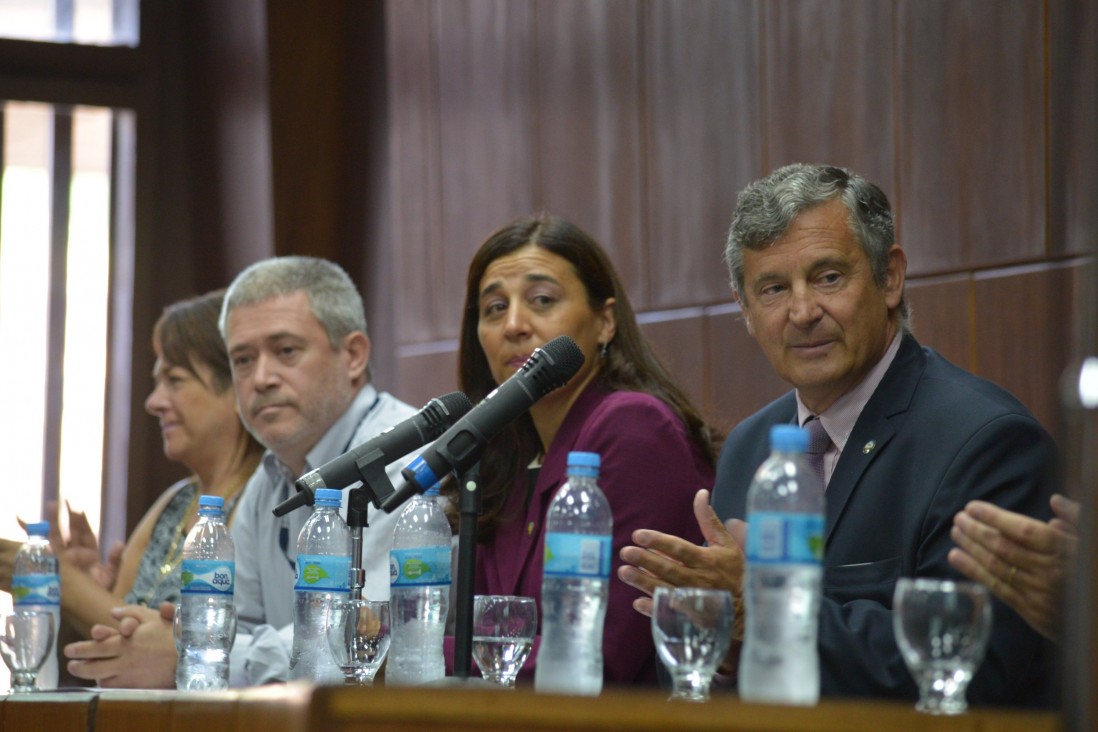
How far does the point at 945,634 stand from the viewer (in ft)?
4.55

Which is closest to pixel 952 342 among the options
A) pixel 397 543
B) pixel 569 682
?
pixel 397 543

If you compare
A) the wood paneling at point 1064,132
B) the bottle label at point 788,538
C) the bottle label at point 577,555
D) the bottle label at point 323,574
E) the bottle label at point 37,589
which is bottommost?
the bottle label at point 37,589

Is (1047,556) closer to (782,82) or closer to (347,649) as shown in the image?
(347,649)

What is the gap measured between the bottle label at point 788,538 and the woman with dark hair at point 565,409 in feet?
3.44

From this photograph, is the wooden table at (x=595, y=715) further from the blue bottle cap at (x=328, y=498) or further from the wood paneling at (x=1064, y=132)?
the wood paneling at (x=1064, y=132)

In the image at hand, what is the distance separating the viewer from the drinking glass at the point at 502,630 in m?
1.97

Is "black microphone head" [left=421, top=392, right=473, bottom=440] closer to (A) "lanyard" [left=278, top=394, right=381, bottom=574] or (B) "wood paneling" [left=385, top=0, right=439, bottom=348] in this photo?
(A) "lanyard" [left=278, top=394, right=381, bottom=574]

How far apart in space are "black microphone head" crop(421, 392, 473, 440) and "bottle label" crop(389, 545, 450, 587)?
0.79 ft

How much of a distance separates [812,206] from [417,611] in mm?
931

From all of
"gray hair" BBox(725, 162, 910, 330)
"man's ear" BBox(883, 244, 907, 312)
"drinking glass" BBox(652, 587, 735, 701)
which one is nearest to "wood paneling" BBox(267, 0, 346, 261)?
"gray hair" BBox(725, 162, 910, 330)

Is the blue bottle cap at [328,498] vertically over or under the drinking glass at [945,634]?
over

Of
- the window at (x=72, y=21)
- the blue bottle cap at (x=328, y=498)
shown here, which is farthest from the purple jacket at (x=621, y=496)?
the window at (x=72, y=21)

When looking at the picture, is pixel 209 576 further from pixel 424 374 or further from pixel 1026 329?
pixel 424 374

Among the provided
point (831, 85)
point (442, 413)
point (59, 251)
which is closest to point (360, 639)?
point (442, 413)
